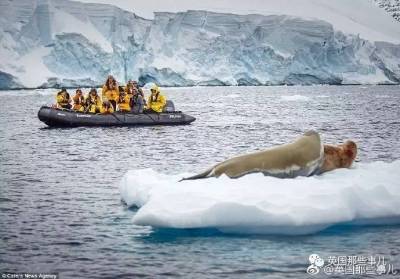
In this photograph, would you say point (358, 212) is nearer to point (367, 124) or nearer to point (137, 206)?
point (137, 206)

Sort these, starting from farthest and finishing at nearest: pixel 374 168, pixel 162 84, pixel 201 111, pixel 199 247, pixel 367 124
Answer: pixel 162 84
pixel 201 111
pixel 367 124
pixel 374 168
pixel 199 247

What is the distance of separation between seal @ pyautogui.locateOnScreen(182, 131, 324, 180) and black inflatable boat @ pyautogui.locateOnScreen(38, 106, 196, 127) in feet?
23.9

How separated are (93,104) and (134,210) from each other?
807 centimetres

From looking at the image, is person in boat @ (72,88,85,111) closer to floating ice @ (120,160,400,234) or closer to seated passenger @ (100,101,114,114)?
seated passenger @ (100,101,114,114)

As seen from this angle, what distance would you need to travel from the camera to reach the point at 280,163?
21.0 ft

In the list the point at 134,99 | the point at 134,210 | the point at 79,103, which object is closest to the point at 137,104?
the point at 134,99

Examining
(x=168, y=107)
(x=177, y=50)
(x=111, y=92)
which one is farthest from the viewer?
(x=177, y=50)

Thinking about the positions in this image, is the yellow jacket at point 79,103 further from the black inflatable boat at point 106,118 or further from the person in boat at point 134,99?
the person in boat at point 134,99

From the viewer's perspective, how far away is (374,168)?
6801 mm

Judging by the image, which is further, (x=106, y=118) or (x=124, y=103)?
(x=124, y=103)

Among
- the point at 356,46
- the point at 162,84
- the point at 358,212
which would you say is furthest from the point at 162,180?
the point at 162,84

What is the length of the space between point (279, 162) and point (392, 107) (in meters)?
3.95

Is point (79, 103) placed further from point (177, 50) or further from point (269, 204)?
point (269, 204)

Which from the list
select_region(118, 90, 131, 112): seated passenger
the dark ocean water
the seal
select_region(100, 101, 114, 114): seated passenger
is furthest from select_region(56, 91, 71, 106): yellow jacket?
the seal
